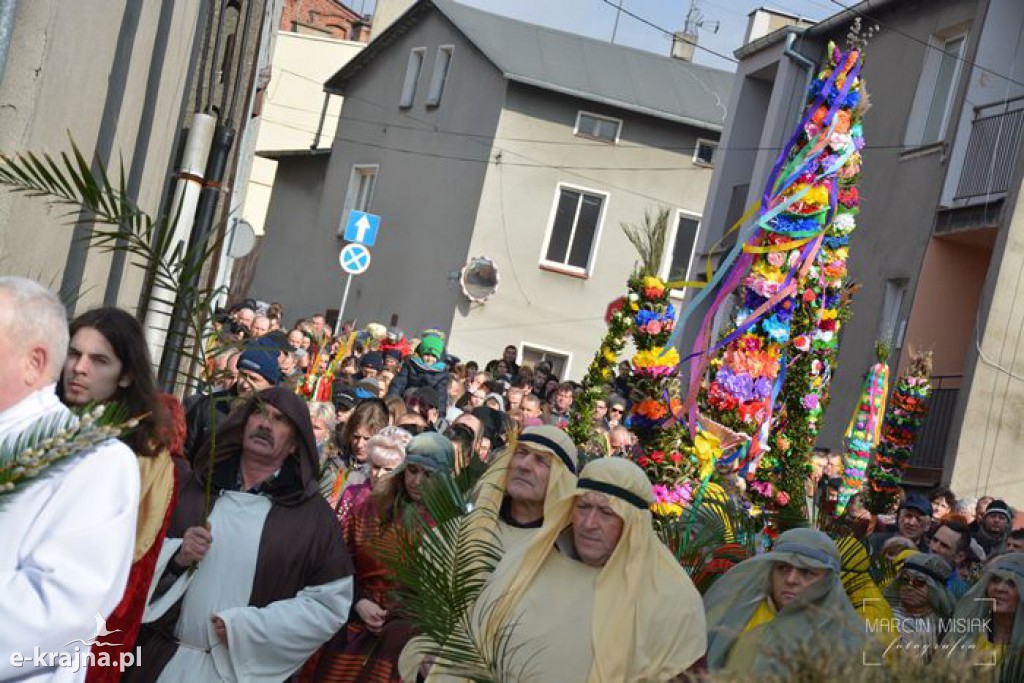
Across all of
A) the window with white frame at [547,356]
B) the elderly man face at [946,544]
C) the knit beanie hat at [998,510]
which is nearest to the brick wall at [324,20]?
the window with white frame at [547,356]

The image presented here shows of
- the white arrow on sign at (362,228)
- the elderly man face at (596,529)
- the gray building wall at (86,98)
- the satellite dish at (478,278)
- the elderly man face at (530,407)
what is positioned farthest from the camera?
the satellite dish at (478,278)

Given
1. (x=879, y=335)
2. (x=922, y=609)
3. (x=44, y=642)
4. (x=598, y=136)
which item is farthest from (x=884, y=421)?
(x=598, y=136)

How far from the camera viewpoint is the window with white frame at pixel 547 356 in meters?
36.5

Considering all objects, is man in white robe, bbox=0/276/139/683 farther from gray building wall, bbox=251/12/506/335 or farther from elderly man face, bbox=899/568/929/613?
gray building wall, bbox=251/12/506/335

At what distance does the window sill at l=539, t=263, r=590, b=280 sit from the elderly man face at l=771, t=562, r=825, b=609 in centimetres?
3022

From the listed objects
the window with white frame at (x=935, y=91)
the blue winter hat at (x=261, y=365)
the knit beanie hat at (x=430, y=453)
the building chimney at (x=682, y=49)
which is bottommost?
the knit beanie hat at (x=430, y=453)

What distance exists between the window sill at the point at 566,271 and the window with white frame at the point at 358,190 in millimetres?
6402

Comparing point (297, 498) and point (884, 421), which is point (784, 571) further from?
point (884, 421)

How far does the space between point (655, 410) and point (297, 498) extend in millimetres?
6731

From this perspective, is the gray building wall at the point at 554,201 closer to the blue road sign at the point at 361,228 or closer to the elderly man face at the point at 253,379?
the blue road sign at the point at 361,228

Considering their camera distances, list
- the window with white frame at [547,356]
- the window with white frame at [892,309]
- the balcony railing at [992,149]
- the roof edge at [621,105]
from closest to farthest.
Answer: the balcony railing at [992,149], the window with white frame at [892,309], the roof edge at [621,105], the window with white frame at [547,356]

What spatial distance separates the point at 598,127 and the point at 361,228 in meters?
13.3

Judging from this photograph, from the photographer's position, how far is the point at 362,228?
2495 cm

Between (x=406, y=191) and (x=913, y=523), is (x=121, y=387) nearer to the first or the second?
(x=913, y=523)
